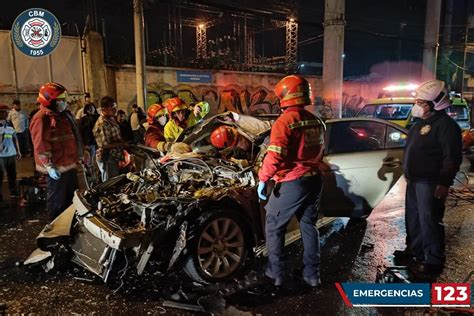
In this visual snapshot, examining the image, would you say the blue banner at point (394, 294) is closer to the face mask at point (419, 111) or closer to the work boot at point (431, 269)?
the work boot at point (431, 269)

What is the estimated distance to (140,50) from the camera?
40.8 ft

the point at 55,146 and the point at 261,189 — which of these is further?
the point at 55,146

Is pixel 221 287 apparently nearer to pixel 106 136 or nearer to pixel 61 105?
pixel 61 105

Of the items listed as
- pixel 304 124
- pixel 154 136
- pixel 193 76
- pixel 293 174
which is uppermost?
pixel 193 76

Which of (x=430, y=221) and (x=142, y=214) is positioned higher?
(x=142, y=214)

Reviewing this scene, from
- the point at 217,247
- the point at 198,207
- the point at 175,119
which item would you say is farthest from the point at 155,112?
the point at 217,247

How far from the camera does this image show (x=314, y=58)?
130 feet

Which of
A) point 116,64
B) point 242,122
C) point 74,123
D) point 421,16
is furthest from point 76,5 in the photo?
point 421,16

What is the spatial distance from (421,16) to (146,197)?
33.1 m

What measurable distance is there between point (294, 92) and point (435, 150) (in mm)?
1539

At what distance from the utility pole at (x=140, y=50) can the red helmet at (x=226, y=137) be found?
908cm

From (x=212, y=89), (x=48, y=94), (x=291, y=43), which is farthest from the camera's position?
(x=291, y=43)

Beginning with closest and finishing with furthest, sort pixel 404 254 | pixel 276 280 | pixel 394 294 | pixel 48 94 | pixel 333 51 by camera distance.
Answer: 1. pixel 394 294
2. pixel 276 280
3. pixel 404 254
4. pixel 48 94
5. pixel 333 51

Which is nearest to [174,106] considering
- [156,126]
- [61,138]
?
[156,126]
